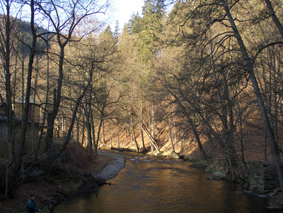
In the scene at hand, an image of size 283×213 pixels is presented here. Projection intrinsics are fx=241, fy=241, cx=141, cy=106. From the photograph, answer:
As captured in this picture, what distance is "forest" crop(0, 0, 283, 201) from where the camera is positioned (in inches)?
380

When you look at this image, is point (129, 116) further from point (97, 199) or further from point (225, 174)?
point (97, 199)

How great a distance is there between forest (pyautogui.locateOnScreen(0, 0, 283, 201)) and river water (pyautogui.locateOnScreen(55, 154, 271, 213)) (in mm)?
2517

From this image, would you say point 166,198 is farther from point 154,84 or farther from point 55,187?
point 154,84

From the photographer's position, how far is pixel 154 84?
3262cm

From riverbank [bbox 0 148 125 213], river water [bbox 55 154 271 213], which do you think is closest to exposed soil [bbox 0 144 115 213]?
riverbank [bbox 0 148 125 213]

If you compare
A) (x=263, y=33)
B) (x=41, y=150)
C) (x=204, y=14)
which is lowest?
(x=41, y=150)

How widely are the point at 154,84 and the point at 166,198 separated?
69.5 feet

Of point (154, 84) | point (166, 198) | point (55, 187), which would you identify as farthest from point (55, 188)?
point (154, 84)

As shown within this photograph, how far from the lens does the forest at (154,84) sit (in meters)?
9.66

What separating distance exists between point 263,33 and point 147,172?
13.6 m

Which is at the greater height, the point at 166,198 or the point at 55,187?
the point at 55,187

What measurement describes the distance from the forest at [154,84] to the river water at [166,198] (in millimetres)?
2517

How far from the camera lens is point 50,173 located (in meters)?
14.2

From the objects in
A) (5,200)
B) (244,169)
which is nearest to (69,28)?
(5,200)
